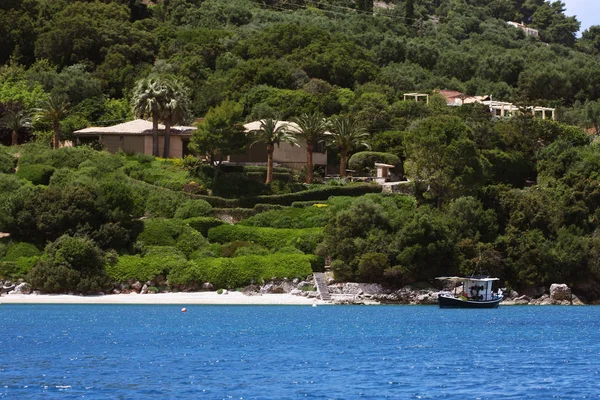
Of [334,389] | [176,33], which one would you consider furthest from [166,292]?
[176,33]

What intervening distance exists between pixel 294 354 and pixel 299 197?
40095mm

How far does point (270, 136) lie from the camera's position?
84812 millimetres

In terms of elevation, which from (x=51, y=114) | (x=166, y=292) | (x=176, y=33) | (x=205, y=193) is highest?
(x=176, y=33)

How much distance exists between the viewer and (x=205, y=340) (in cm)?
4909

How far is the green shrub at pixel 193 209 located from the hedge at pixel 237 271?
7689 millimetres

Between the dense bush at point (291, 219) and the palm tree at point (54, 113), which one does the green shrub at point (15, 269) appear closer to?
the dense bush at point (291, 219)

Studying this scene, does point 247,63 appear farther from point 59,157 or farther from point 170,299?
point 170,299

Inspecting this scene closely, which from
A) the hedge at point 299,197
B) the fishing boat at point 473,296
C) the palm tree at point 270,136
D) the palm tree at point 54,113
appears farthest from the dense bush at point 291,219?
the palm tree at point 54,113

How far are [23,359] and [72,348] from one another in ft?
13.6

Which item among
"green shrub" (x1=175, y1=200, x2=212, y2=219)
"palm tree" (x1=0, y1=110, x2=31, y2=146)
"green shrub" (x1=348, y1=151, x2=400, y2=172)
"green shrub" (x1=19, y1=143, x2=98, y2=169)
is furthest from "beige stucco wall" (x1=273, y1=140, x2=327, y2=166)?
"palm tree" (x1=0, y1=110, x2=31, y2=146)

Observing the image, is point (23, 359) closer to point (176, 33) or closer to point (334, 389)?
point (334, 389)

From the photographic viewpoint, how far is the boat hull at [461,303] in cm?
6950

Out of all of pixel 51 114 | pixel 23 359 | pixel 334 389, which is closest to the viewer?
pixel 334 389

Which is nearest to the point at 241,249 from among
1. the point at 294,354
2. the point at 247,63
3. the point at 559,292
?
the point at 559,292
